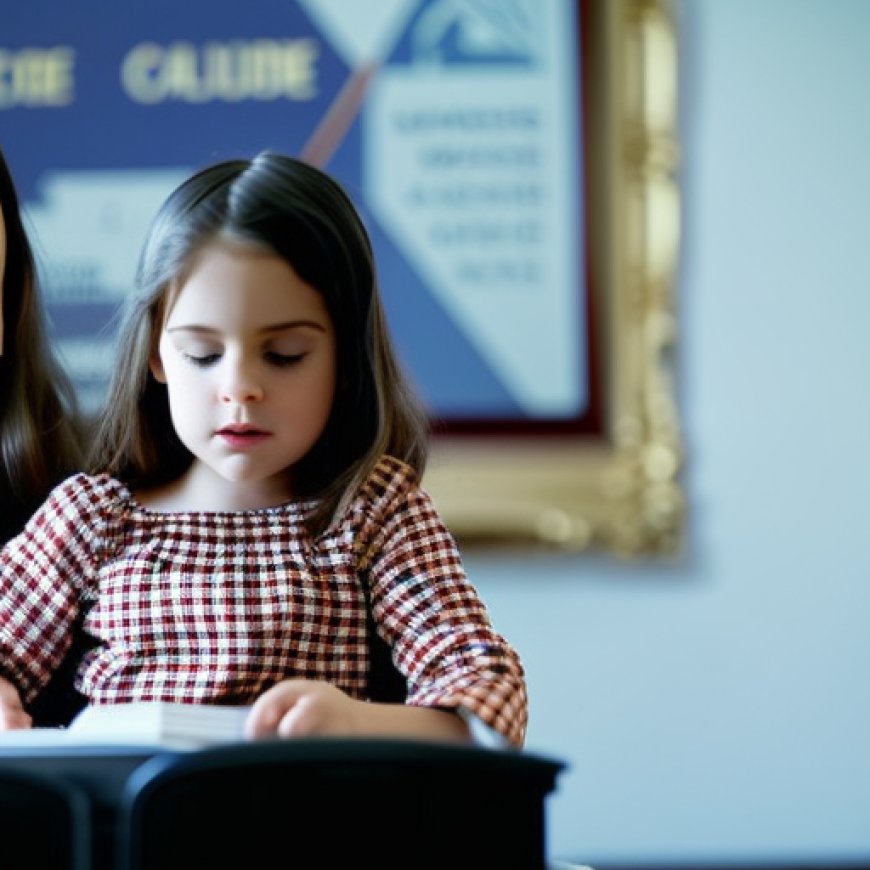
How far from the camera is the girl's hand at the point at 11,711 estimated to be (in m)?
1.11

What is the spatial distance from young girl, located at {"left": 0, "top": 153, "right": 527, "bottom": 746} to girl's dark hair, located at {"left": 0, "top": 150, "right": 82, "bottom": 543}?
13 centimetres

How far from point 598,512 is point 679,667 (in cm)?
33

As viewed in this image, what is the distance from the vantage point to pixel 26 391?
4.59 feet

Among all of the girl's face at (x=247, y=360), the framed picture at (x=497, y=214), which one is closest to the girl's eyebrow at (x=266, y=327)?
the girl's face at (x=247, y=360)

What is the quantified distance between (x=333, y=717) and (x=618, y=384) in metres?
2.10

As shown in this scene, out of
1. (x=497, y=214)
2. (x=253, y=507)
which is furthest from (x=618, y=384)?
(x=253, y=507)

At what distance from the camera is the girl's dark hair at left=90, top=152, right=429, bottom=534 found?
1138mm

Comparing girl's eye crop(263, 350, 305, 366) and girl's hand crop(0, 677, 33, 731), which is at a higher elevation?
girl's eye crop(263, 350, 305, 366)

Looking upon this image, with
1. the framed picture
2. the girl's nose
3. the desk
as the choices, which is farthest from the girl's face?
the framed picture

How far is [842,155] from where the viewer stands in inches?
121

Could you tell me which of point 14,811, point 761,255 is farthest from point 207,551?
point 761,255

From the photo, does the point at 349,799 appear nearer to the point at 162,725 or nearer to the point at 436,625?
the point at 162,725

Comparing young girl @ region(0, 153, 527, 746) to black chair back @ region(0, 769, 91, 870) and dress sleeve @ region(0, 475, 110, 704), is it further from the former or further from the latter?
black chair back @ region(0, 769, 91, 870)

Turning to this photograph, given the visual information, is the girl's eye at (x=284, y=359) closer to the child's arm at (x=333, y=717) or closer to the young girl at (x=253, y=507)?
the young girl at (x=253, y=507)
